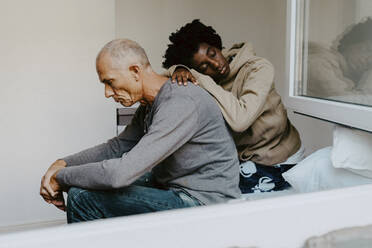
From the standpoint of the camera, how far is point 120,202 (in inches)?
54.2

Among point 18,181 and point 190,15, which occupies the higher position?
point 190,15

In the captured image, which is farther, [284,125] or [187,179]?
[284,125]

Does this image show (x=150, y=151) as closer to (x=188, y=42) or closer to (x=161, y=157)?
(x=161, y=157)

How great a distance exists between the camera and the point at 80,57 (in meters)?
2.51

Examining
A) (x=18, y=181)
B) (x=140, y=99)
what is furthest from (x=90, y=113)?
(x=140, y=99)

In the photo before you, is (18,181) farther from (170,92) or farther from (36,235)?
(36,235)

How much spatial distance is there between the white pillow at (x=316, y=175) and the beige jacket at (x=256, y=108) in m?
0.20

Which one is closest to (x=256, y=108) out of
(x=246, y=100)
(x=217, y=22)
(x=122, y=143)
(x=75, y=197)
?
(x=246, y=100)

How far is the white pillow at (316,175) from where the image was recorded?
146 centimetres

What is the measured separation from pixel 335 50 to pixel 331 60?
0.04 m

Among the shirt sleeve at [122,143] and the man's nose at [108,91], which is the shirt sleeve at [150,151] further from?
the shirt sleeve at [122,143]

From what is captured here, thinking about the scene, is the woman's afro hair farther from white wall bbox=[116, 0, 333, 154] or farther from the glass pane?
white wall bbox=[116, 0, 333, 154]

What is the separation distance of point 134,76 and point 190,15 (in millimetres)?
2010

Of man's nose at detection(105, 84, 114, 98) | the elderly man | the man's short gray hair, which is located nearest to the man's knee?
the elderly man
